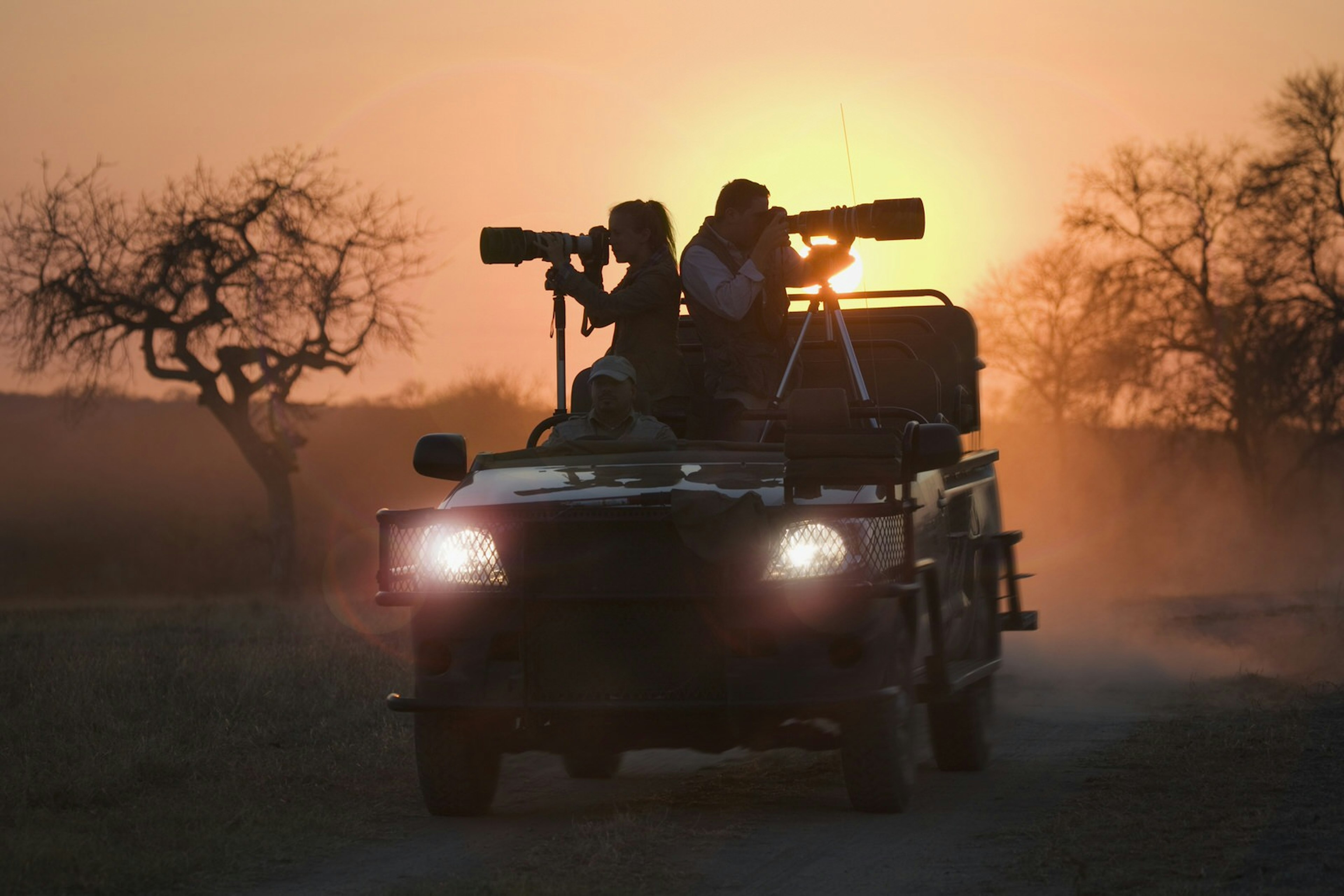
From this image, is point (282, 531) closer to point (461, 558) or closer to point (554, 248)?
point (554, 248)

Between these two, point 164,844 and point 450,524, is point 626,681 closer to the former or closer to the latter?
point 450,524

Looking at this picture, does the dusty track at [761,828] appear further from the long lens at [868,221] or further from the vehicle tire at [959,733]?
the long lens at [868,221]

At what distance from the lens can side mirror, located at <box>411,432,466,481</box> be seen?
7375 millimetres

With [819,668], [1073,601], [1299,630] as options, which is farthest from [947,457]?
[1073,601]

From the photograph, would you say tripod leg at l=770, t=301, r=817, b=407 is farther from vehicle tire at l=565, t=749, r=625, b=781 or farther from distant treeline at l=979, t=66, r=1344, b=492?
distant treeline at l=979, t=66, r=1344, b=492

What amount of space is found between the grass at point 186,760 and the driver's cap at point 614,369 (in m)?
1.99

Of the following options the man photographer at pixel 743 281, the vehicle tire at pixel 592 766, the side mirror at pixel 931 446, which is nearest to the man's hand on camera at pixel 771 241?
the man photographer at pixel 743 281

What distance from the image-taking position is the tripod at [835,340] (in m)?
8.43

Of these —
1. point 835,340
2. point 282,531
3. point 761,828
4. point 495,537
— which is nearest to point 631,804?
point 761,828

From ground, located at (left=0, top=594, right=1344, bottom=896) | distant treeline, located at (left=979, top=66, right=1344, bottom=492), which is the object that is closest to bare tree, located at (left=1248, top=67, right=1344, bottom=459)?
distant treeline, located at (left=979, top=66, right=1344, bottom=492)

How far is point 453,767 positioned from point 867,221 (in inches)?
126

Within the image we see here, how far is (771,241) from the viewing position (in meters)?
8.41

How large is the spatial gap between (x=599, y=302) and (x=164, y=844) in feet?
10.9

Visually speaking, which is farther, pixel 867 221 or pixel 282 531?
pixel 282 531
